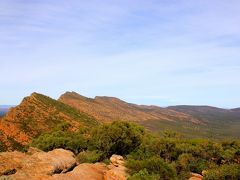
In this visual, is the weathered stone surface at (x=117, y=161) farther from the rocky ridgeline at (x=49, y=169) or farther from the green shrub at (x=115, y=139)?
the green shrub at (x=115, y=139)

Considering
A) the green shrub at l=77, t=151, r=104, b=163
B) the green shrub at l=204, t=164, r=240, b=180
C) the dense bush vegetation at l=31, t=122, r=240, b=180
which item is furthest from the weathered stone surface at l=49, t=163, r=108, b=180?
the green shrub at l=204, t=164, r=240, b=180

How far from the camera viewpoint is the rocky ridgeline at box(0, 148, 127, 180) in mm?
26391

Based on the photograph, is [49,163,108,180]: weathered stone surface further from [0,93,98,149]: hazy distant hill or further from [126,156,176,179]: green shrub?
[0,93,98,149]: hazy distant hill

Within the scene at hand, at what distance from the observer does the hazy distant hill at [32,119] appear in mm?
64944

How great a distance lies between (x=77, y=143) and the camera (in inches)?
1927

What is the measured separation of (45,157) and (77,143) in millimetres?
18645

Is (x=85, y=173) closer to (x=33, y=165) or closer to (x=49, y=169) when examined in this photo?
(x=49, y=169)

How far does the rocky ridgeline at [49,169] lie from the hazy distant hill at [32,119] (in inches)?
1166

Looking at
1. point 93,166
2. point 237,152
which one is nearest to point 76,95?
point 237,152

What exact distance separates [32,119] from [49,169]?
51042 millimetres

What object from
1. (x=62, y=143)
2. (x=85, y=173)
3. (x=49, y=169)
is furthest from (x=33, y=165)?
(x=62, y=143)

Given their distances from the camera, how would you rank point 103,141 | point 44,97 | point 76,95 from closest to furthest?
point 103,141 < point 44,97 < point 76,95

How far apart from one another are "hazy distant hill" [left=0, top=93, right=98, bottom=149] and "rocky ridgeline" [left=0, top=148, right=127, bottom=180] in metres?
29.6

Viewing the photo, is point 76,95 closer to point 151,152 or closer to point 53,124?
point 53,124
